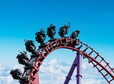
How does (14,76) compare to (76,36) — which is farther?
(76,36)

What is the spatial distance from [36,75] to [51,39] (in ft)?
13.4

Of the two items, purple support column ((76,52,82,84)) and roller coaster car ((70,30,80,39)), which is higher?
roller coaster car ((70,30,80,39))

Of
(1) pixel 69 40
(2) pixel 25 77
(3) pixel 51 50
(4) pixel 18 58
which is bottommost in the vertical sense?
(2) pixel 25 77

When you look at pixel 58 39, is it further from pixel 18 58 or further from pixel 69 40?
pixel 18 58

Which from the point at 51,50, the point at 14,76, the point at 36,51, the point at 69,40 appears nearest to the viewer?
the point at 14,76

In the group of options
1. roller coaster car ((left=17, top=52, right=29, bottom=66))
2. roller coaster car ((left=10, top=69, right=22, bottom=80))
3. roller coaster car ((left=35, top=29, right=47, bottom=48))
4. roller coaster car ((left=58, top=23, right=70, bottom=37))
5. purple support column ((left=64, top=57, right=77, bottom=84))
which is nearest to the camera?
roller coaster car ((left=10, top=69, right=22, bottom=80))

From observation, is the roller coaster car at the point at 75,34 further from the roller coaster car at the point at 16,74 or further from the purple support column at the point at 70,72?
the roller coaster car at the point at 16,74

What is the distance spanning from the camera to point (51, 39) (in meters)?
27.1

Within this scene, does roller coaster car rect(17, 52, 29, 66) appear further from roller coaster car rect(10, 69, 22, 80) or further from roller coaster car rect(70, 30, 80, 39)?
roller coaster car rect(70, 30, 80, 39)

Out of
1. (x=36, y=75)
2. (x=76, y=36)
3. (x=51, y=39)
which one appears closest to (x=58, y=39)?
(x=51, y=39)

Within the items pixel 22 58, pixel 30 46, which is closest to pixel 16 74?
pixel 22 58

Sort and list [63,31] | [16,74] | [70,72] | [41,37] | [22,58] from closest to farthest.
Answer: [16,74]
[22,58]
[41,37]
[63,31]
[70,72]

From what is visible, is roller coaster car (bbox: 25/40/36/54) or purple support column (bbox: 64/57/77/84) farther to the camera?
purple support column (bbox: 64/57/77/84)

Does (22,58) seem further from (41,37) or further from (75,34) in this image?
(75,34)
